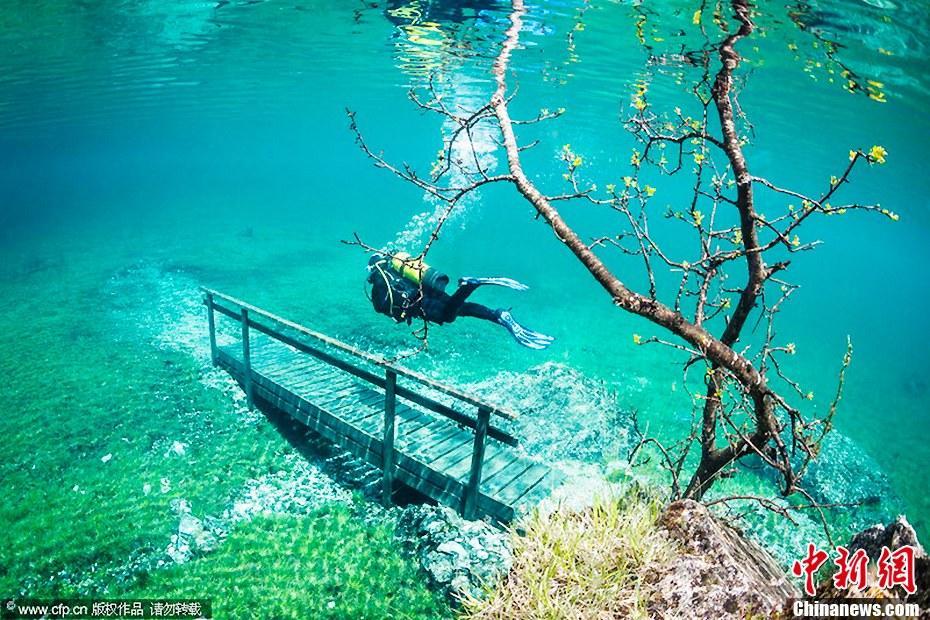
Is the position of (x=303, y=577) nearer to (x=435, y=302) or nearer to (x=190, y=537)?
(x=190, y=537)

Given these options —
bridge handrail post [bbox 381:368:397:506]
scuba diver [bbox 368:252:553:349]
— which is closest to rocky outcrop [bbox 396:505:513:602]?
bridge handrail post [bbox 381:368:397:506]

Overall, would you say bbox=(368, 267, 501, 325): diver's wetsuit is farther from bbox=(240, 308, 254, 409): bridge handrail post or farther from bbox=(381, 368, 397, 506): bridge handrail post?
bbox=(240, 308, 254, 409): bridge handrail post

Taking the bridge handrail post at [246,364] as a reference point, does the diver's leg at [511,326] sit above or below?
above

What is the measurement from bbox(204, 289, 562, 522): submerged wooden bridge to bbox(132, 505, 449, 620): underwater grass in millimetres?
1087

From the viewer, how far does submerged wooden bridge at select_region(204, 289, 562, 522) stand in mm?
6551

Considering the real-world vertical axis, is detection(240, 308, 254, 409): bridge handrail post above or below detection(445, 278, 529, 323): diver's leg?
below

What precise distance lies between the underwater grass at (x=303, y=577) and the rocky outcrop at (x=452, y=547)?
22 cm

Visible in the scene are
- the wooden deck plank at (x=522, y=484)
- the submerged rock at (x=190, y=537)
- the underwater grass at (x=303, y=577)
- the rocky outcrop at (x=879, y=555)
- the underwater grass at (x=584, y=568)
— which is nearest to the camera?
the rocky outcrop at (x=879, y=555)

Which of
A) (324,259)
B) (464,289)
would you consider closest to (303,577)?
(464,289)

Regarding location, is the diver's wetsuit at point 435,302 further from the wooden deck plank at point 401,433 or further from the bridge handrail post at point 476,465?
the wooden deck plank at point 401,433

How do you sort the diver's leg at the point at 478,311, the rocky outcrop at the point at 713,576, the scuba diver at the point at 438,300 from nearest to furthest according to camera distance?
the rocky outcrop at the point at 713,576, the scuba diver at the point at 438,300, the diver's leg at the point at 478,311

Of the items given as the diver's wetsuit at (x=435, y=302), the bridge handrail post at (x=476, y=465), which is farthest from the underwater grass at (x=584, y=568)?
the diver's wetsuit at (x=435, y=302)

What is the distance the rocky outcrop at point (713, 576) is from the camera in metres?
3.01

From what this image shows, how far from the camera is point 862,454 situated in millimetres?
12438
